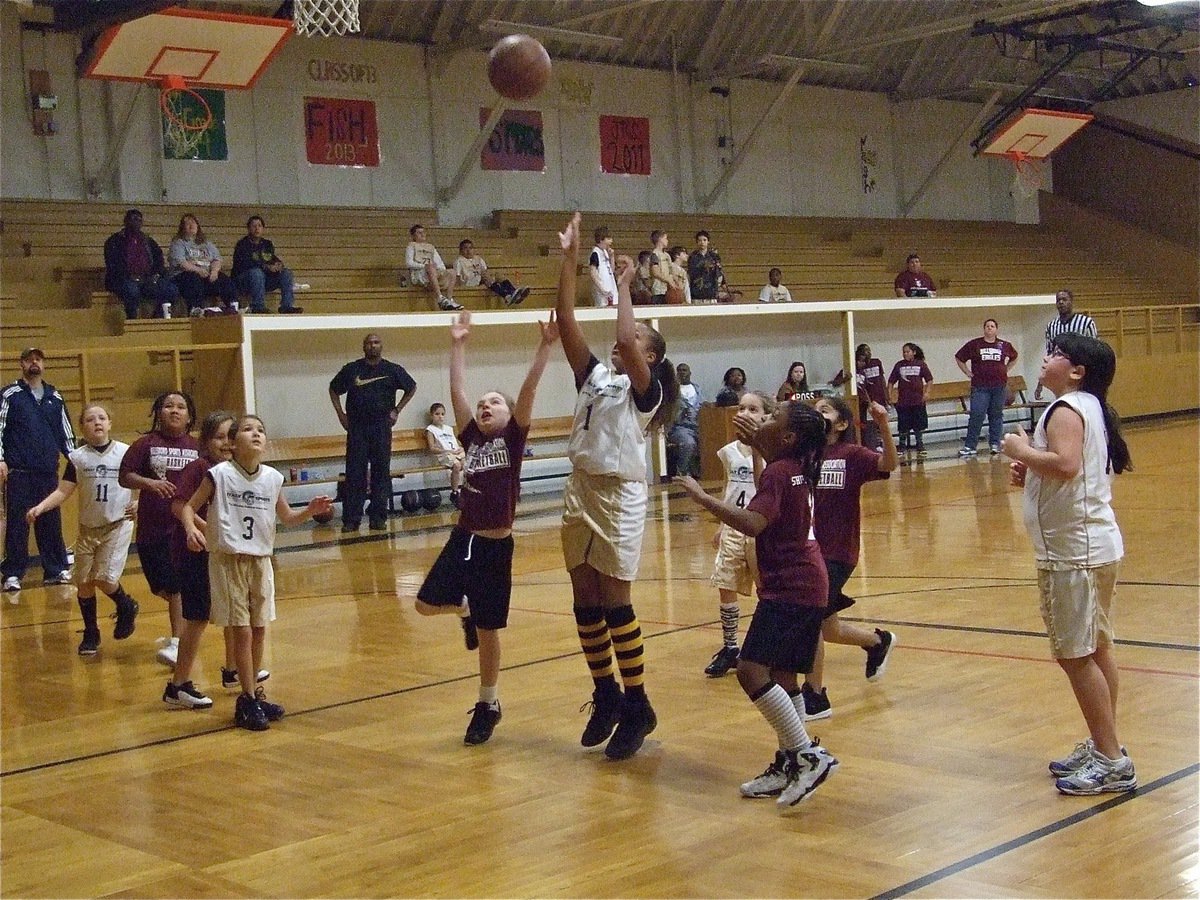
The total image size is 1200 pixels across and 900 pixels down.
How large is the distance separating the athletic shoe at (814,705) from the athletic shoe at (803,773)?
1.01 m

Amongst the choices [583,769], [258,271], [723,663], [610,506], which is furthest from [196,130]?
[583,769]

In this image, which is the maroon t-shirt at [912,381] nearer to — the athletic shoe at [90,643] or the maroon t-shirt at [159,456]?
the athletic shoe at [90,643]

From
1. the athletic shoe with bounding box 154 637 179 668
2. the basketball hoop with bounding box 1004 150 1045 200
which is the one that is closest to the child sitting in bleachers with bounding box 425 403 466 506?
the athletic shoe with bounding box 154 637 179 668

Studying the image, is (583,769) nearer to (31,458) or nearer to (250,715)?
(250,715)

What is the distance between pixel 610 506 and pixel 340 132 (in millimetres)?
16205

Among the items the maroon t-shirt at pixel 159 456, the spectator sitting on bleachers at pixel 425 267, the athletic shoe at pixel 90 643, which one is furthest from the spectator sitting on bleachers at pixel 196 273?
the maroon t-shirt at pixel 159 456

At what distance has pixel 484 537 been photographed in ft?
18.8

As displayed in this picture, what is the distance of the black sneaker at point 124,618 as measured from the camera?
844cm

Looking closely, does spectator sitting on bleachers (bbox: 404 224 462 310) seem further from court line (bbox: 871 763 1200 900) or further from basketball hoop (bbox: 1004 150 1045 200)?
court line (bbox: 871 763 1200 900)

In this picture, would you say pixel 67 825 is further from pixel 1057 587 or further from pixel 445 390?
pixel 445 390

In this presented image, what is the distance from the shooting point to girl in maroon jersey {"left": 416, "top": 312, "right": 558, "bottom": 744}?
223 inches

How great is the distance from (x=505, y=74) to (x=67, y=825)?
3923 mm

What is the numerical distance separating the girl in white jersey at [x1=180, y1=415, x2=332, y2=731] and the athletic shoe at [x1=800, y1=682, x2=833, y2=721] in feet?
7.27

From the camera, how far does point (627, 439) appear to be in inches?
211
